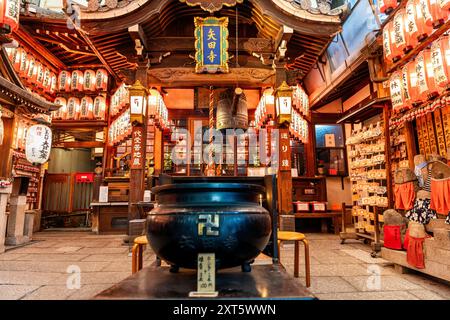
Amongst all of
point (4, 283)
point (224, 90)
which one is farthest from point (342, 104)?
point (4, 283)

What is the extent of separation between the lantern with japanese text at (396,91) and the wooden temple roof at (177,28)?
6.73 feet

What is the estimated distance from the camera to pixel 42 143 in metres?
7.22

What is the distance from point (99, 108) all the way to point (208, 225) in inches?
424

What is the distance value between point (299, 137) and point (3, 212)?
8939 millimetres

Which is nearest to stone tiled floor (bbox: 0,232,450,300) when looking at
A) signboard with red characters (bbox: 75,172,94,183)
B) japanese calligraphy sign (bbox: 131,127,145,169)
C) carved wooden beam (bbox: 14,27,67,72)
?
japanese calligraphy sign (bbox: 131,127,145,169)

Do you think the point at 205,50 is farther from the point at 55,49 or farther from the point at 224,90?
the point at 55,49

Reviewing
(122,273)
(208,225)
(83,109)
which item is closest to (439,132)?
(208,225)

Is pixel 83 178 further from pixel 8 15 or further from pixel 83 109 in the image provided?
Answer: pixel 8 15

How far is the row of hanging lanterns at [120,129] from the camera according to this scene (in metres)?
9.35

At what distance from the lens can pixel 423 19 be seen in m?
4.78

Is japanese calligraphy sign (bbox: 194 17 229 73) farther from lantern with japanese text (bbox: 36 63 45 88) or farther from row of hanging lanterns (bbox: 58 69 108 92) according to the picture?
lantern with japanese text (bbox: 36 63 45 88)

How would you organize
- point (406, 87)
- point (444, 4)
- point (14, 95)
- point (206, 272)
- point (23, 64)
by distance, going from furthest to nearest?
1. point (23, 64)
2. point (14, 95)
3. point (406, 87)
4. point (444, 4)
5. point (206, 272)

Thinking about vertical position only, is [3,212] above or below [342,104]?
below

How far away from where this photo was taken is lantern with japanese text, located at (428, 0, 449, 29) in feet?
14.1
